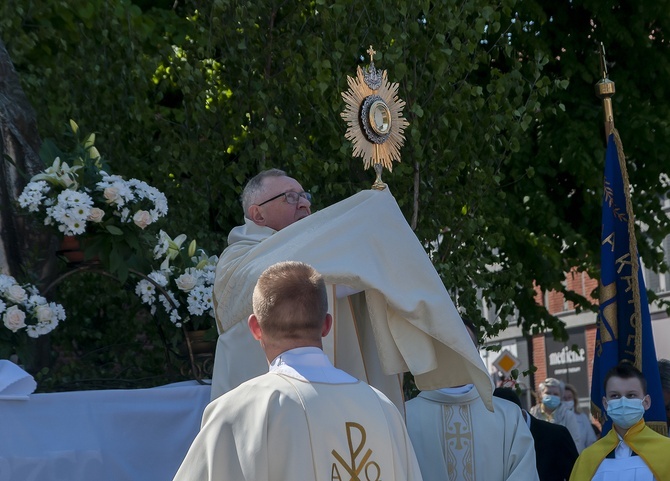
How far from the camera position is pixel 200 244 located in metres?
8.70

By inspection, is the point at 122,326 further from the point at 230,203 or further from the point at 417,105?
the point at 417,105

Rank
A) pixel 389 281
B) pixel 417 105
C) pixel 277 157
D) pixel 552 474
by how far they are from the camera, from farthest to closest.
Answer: pixel 277 157, pixel 417 105, pixel 552 474, pixel 389 281

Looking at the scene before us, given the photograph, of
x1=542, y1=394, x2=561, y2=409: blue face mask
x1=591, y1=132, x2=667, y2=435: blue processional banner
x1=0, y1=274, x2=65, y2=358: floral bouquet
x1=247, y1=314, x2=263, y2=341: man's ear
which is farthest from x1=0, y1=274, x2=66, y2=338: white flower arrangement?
x1=542, y1=394, x2=561, y2=409: blue face mask

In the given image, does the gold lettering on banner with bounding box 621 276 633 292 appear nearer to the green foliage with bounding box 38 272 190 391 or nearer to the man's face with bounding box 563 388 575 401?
the green foliage with bounding box 38 272 190 391

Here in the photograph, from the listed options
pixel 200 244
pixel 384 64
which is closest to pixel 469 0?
pixel 384 64

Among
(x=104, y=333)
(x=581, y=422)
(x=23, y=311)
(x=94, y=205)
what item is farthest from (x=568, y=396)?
(x=23, y=311)

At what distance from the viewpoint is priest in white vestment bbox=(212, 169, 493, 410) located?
16.0ft

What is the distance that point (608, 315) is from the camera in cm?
820

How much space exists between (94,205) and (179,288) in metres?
0.61

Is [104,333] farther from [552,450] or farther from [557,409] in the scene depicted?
[557,409]

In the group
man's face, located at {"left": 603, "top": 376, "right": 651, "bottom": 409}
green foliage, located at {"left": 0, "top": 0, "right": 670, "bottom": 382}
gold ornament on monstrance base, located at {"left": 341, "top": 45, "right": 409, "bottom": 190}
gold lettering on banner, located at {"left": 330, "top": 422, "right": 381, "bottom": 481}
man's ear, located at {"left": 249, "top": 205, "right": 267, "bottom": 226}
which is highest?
green foliage, located at {"left": 0, "top": 0, "right": 670, "bottom": 382}

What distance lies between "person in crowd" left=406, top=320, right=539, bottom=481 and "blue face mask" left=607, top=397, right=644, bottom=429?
461mm

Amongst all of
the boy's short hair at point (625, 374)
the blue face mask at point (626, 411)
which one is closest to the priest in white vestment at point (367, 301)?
the blue face mask at point (626, 411)

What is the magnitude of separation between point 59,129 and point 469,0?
3090 millimetres
